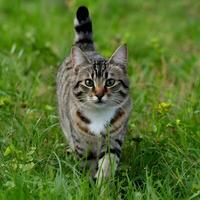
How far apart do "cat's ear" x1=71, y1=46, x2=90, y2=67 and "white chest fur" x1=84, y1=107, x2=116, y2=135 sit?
351 mm

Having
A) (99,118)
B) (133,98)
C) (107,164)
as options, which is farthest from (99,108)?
(133,98)

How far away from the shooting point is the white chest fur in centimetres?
520

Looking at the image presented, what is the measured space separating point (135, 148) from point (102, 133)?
567 mm

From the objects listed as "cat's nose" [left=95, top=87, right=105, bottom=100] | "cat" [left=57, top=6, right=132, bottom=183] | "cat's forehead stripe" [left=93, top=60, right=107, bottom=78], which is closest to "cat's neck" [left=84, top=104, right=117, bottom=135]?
"cat" [left=57, top=6, right=132, bottom=183]

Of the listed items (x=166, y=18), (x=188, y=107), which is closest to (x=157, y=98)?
(x=188, y=107)

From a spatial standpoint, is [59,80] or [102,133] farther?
[59,80]

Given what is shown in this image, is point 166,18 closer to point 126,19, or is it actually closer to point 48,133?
point 126,19

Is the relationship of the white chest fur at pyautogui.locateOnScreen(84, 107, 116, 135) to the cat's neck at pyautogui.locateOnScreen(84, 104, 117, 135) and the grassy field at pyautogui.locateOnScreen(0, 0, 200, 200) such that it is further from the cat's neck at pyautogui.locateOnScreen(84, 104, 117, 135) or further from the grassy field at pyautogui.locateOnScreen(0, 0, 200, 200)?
the grassy field at pyautogui.locateOnScreen(0, 0, 200, 200)

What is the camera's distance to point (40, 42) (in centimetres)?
792

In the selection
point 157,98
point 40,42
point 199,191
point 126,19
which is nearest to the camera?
point 199,191

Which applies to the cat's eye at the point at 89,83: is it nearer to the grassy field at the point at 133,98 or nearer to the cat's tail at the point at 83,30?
the grassy field at the point at 133,98

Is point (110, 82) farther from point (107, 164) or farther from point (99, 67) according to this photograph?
point (107, 164)

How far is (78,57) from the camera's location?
211 inches

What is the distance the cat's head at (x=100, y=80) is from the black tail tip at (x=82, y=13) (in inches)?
21.1
